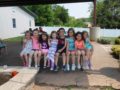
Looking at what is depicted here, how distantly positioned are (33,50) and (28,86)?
2179 mm

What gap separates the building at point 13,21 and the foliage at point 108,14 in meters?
19.5

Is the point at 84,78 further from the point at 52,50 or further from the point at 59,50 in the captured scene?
the point at 52,50

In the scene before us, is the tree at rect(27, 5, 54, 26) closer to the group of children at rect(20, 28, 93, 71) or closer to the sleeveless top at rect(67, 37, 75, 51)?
the group of children at rect(20, 28, 93, 71)

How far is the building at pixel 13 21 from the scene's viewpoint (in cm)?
2722

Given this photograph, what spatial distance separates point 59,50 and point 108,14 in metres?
47.4

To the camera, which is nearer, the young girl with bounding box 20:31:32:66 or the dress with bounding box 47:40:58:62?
the dress with bounding box 47:40:58:62

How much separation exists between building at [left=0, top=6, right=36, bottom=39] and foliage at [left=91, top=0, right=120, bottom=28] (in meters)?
19.5

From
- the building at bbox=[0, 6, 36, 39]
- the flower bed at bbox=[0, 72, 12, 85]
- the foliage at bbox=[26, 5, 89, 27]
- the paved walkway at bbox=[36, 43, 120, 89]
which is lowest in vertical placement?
the paved walkway at bbox=[36, 43, 120, 89]

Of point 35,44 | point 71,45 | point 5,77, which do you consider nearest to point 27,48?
point 35,44

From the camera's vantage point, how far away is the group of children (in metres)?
8.38

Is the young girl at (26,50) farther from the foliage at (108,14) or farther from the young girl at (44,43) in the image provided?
the foliage at (108,14)

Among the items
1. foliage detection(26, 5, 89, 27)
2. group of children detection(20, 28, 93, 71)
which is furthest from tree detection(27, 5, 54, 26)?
group of children detection(20, 28, 93, 71)

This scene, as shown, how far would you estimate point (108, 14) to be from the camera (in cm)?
5450

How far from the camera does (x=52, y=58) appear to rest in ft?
27.2
